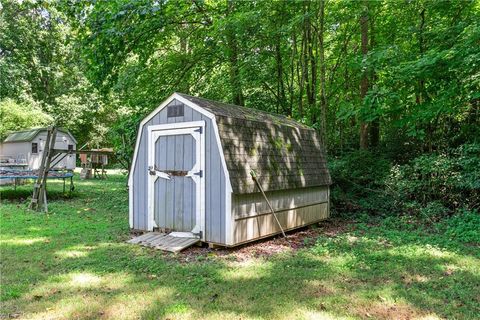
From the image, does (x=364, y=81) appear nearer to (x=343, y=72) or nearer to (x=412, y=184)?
(x=343, y=72)

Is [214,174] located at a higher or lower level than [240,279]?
higher

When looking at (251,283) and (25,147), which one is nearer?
(251,283)

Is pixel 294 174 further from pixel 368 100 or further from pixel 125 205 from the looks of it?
pixel 125 205

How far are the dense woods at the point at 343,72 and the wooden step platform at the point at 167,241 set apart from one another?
4.01m

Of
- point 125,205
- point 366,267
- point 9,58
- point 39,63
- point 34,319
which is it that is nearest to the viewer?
point 34,319

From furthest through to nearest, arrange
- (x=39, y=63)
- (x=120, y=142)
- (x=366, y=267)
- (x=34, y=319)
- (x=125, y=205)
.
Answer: (x=39, y=63) → (x=120, y=142) → (x=125, y=205) → (x=366, y=267) → (x=34, y=319)

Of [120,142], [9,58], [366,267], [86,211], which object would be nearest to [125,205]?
[86,211]

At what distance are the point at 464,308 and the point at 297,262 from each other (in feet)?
6.78

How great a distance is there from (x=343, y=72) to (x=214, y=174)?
856 centimetres

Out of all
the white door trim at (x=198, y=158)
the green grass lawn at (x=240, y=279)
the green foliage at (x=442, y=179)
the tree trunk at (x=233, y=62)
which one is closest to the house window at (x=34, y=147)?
the tree trunk at (x=233, y=62)

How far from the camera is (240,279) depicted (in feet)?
13.9

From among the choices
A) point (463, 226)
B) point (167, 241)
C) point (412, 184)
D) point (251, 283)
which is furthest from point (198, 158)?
point (412, 184)

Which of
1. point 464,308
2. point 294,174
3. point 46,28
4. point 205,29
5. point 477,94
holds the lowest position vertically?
point 464,308

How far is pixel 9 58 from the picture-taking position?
23188 millimetres
